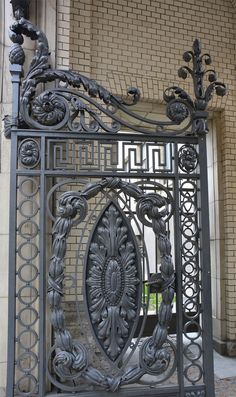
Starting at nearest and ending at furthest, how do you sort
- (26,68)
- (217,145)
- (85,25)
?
(26,68), (85,25), (217,145)

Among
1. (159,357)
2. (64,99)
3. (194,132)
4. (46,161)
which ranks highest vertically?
(64,99)

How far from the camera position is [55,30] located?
360cm

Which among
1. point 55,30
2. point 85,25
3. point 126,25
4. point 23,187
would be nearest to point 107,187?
point 23,187

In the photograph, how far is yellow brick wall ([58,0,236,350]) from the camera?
15.0 feet

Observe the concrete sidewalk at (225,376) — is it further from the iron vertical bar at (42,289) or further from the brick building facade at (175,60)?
the iron vertical bar at (42,289)

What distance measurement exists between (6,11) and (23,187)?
1594 mm

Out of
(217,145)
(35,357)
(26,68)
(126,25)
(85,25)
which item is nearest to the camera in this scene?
(35,357)

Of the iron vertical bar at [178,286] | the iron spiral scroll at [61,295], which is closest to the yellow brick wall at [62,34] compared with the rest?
the iron spiral scroll at [61,295]

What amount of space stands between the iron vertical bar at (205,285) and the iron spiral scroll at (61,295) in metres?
0.29

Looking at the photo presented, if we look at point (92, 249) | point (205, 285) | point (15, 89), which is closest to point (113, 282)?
point (92, 249)

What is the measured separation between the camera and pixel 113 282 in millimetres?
3199

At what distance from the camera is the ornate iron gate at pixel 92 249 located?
3.09 metres

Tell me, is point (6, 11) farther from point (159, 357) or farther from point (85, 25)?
point (159, 357)

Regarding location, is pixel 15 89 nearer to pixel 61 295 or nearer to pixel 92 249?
pixel 92 249
